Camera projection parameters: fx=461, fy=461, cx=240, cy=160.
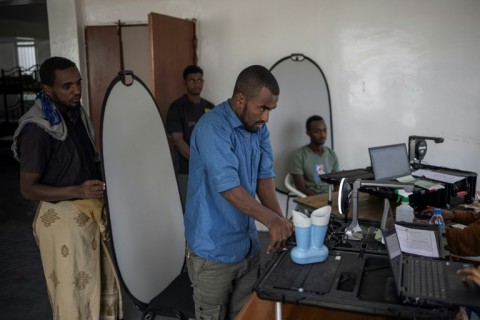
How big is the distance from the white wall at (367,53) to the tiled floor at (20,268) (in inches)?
59.1

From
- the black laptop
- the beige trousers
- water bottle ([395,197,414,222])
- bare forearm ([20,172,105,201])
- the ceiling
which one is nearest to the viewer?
the black laptop

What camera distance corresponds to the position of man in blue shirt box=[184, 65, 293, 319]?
1.63m

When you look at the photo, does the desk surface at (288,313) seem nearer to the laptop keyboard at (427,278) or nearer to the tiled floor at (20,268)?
the laptop keyboard at (427,278)

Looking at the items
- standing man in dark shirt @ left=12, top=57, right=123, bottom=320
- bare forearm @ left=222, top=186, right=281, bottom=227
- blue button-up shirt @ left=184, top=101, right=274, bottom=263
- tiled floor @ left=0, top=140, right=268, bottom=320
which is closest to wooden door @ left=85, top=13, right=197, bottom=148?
tiled floor @ left=0, top=140, right=268, bottom=320

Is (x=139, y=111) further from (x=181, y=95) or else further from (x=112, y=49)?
(x=112, y=49)

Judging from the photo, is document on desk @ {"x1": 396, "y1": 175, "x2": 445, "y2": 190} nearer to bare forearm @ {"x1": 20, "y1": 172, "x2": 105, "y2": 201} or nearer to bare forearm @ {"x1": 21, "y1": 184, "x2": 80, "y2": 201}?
bare forearm @ {"x1": 20, "y1": 172, "x2": 105, "y2": 201}

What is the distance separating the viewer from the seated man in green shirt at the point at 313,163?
12.3 feet

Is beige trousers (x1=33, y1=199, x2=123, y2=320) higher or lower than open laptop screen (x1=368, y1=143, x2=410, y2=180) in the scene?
lower

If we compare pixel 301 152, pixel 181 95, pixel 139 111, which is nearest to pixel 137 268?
pixel 139 111

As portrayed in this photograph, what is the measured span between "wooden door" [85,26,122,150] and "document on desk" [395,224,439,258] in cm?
330

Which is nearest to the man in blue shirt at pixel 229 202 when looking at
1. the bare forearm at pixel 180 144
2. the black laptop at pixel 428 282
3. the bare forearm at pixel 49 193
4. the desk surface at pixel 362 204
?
the black laptop at pixel 428 282

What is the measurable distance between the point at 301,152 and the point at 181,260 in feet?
5.31

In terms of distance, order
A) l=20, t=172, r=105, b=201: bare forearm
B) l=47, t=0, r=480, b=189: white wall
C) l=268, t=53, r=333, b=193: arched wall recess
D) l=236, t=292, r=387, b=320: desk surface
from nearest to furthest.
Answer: l=236, t=292, r=387, b=320: desk surface → l=20, t=172, r=105, b=201: bare forearm → l=47, t=0, r=480, b=189: white wall → l=268, t=53, r=333, b=193: arched wall recess

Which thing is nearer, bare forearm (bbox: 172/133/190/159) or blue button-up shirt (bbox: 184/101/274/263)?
blue button-up shirt (bbox: 184/101/274/263)
